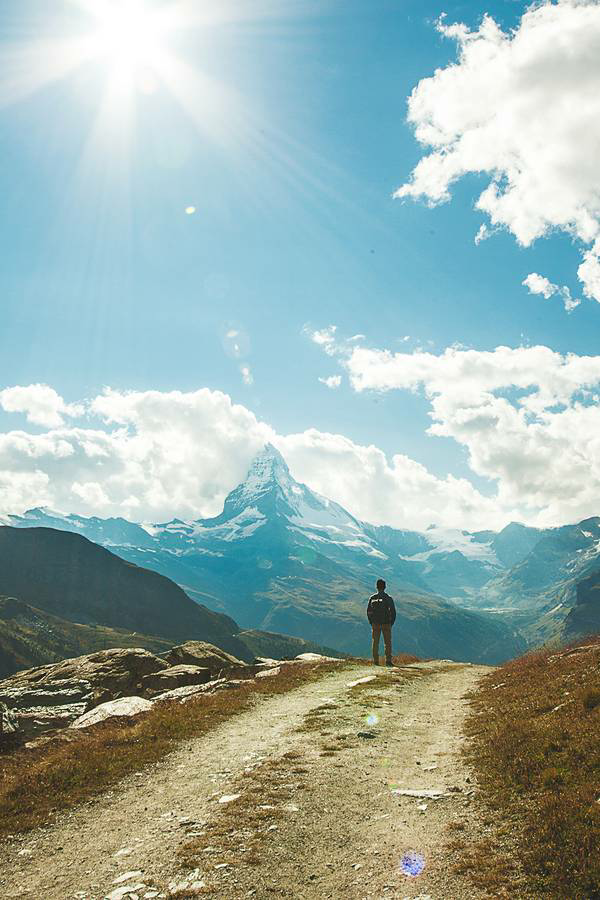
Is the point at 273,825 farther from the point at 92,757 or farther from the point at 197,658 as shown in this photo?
the point at 197,658

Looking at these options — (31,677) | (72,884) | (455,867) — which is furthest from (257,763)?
(31,677)

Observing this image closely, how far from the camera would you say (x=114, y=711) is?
2322 centimetres

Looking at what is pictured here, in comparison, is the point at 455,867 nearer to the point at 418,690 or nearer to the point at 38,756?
the point at 38,756

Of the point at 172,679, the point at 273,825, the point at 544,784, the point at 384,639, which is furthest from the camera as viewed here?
the point at 384,639

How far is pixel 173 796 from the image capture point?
12828 millimetres

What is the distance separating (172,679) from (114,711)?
8309mm

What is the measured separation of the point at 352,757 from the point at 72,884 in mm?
7876

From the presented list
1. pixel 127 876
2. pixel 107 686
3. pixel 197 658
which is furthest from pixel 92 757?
pixel 197 658

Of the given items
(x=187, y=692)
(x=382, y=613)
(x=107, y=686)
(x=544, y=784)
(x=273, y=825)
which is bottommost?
(x=107, y=686)

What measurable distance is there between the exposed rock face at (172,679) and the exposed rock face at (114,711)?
5746 mm

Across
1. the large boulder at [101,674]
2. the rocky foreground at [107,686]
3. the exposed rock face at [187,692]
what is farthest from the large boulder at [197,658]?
the exposed rock face at [187,692]

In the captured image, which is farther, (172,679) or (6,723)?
(172,679)

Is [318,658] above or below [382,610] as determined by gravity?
below

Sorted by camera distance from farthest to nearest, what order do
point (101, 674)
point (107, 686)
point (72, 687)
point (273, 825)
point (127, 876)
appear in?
1. point (101, 674)
2. point (107, 686)
3. point (72, 687)
4. point (273, 825)
5. point (127, 876)
